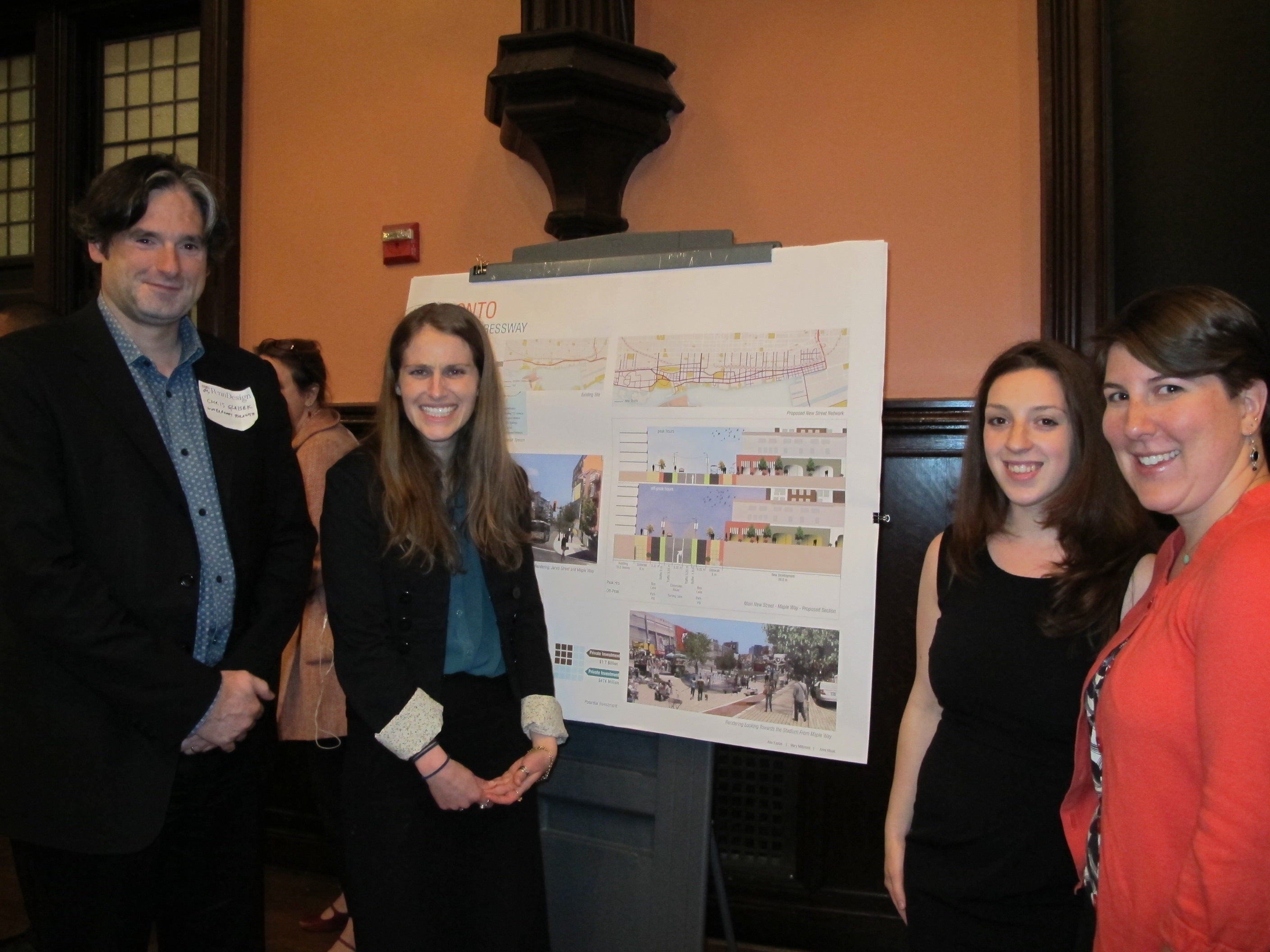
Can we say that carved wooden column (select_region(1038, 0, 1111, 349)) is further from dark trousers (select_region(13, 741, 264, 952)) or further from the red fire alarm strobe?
dark trousers (select_region(13, 741, 264, 952))

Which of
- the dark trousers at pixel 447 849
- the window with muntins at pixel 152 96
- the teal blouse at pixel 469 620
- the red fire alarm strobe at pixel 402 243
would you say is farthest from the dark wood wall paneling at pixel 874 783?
the window with muntins at pixel 152 96

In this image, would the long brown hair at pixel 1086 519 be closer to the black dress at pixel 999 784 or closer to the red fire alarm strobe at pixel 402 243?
the black dress at pixel 999 784

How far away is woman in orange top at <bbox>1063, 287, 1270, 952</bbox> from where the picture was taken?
0.82m

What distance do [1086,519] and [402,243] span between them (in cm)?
215

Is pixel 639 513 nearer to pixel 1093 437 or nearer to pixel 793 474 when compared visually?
pixel 793 474

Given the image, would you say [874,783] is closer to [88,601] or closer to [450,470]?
[450,470]

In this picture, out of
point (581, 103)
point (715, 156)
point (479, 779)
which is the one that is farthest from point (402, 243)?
point (479, 779)

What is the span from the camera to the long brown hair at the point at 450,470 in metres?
1.41

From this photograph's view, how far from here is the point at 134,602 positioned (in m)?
1.28

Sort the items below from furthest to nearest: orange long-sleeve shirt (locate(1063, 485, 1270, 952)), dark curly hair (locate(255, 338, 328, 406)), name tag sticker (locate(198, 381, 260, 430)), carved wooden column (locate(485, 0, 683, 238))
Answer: dark curly hair (locate(255, 338, 328, 406)), carved wooden column (locate(485, 0, 683, 238)), name tag sticker (locate(198, 381, 260, 430)), orange long-sleeve shirt (locate(1063, 485, 1270, 952))

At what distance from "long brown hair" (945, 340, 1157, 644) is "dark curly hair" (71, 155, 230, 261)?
133cm

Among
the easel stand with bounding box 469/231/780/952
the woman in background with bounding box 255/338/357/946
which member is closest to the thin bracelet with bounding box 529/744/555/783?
the easel stand with bounding box 469/231/780/952

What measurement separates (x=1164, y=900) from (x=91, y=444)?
1507mm

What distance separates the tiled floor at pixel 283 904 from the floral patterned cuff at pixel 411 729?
119 cm
